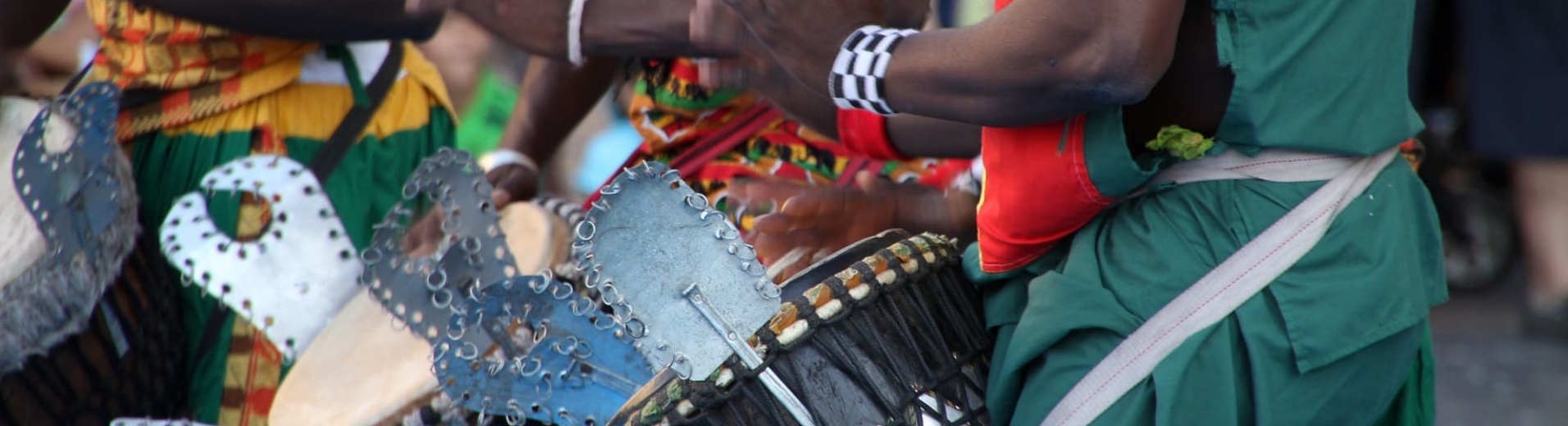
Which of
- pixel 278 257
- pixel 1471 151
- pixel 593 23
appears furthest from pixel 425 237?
pixel 1471 151

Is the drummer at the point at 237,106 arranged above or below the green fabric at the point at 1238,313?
below

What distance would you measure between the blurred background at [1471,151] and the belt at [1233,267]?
218cm

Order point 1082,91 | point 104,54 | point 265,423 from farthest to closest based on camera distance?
point 104,54 → point 265,423 → point 1082,91

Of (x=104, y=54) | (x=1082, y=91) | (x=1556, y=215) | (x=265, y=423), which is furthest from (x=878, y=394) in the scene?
(x=1556, y=215)

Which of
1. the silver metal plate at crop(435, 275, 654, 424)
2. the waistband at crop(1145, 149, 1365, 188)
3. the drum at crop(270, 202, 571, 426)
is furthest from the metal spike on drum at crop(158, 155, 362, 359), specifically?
the waistband at crop(1145, 149, 1365, 188)

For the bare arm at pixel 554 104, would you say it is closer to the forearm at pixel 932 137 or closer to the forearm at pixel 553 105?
the forearm at pixel 553 105

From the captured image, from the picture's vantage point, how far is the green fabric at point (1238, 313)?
4.68 ft

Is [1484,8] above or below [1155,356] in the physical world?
below

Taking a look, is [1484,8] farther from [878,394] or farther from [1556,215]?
[878,394]

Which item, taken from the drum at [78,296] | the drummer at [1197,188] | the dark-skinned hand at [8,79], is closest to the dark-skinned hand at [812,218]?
the drummer at [1197,188]

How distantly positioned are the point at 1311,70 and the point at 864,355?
1.69 ft

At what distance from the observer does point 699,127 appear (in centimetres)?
243

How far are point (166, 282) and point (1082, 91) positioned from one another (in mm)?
1641

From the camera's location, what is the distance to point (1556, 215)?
186 inches
